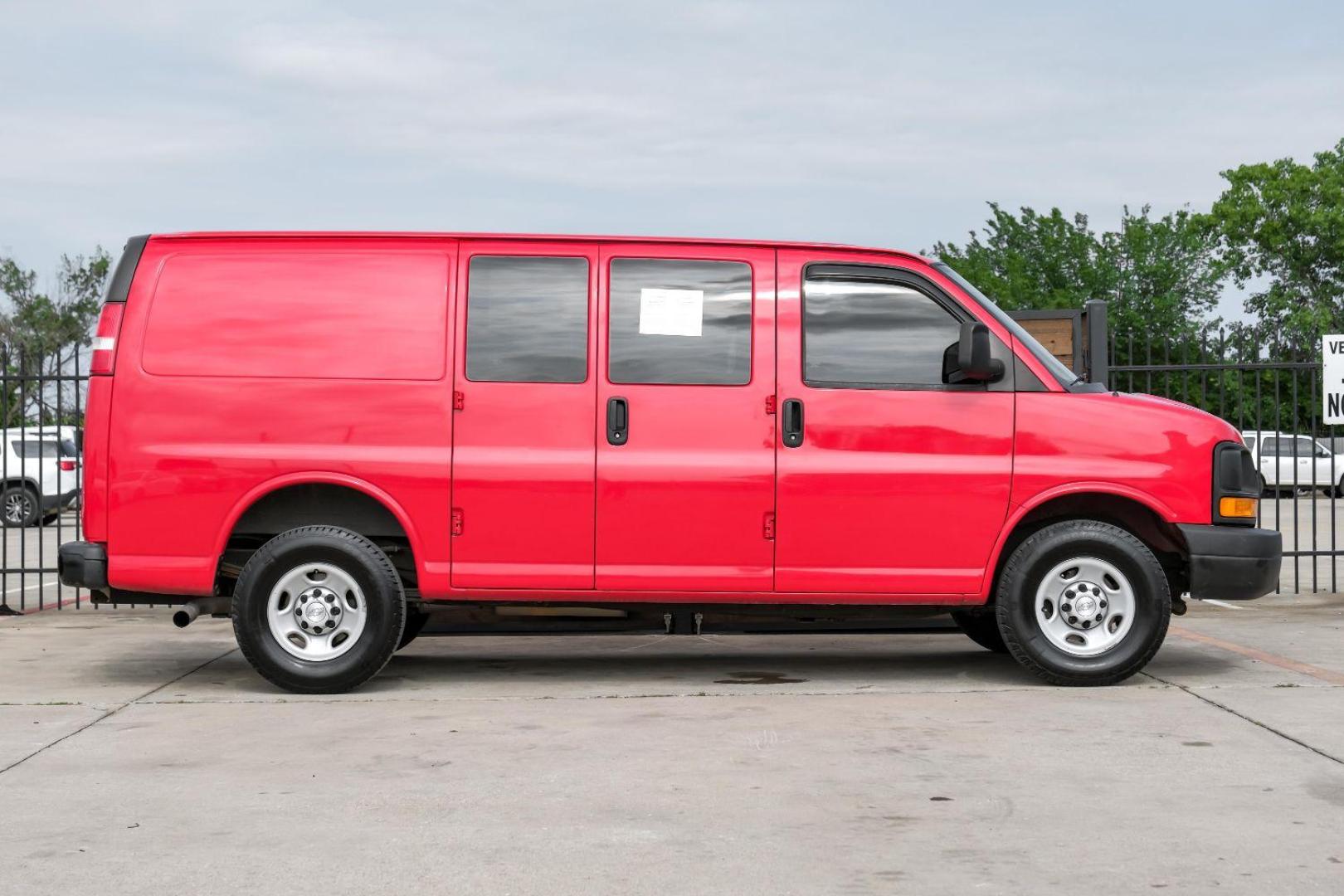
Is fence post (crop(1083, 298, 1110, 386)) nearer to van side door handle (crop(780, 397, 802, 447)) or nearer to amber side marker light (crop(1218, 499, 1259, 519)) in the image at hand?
amber side marker light (crop(1218, 499, 1259, 519))

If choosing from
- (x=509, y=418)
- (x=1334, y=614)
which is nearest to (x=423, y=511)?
(x=509, y=418)

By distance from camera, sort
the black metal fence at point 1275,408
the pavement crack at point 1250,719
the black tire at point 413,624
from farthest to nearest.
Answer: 1. the black metal fence at point 1275,408
2. the black tire at point 413,624
3. the pavement crack at point 1250,719

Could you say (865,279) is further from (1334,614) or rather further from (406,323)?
(1334,614)

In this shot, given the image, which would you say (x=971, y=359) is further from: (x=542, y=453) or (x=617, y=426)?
(x=542, y=453)

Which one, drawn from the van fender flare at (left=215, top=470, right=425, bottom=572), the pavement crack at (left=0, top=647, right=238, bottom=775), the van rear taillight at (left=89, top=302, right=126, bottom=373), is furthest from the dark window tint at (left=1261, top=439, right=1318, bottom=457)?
the van rear taillight at (left=89, top=302, right=126, bottom=373)

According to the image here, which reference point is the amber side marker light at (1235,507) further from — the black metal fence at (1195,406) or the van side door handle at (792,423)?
the van side door handle at (792,423)

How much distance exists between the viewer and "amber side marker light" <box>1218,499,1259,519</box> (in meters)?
7.97

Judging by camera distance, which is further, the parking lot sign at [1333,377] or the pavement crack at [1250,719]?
the parking lot sign at [1333,377]

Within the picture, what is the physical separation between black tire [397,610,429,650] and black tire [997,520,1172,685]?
3022mm

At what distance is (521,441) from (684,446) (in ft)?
2.62

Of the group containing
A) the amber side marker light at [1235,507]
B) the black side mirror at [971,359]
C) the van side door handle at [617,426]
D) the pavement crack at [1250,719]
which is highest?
the black side mirror at [971,359]

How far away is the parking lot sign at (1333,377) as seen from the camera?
12.2 meters

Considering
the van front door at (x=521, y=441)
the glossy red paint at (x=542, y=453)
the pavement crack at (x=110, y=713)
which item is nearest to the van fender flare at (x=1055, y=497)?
the glossy red paint at (x=542, y=453)

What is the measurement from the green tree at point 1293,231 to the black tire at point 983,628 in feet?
147
